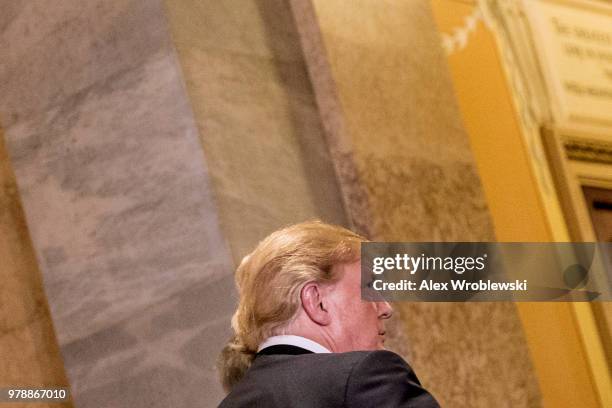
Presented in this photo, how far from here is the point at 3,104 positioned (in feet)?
12.4

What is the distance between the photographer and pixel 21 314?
3.71 meters

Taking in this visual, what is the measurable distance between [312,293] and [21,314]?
1775mm

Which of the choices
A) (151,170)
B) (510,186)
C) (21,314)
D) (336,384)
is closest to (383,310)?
(336,384)

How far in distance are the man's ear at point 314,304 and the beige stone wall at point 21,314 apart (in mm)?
1662

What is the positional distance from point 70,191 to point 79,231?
5.2 inches

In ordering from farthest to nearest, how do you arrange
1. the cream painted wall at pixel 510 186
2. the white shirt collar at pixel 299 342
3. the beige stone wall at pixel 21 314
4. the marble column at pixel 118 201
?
the cream painted wall at pixel 510 186 → the beige stone wall at pixel 21 314 → the marble column at pixel 118 201 → the white shirt collar at pixel 299 342

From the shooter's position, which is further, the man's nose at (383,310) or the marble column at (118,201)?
the marble column at (118,201)

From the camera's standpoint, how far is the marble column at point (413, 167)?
3654 mm

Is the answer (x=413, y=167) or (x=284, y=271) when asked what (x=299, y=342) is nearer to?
(x=284, y=271)

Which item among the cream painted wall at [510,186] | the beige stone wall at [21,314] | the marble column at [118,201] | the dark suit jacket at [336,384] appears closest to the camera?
the dark suit jacket at [336,384]

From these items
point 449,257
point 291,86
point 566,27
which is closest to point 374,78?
point 291,86

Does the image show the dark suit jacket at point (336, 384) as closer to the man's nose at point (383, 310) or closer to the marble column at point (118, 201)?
the man's nose at point (383, 310)

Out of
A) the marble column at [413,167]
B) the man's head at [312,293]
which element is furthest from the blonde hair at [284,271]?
the marble column at [413,167]

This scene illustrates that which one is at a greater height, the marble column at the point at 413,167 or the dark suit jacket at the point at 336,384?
the marble column at the point at 413,167
